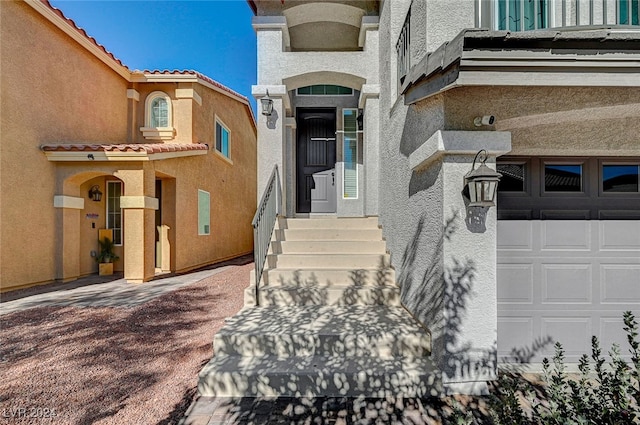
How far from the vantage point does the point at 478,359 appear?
2.73 meters

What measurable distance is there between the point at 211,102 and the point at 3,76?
5.23 meters

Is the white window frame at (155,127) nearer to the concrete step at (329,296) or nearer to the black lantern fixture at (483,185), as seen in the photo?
the concrete step at (329,296)

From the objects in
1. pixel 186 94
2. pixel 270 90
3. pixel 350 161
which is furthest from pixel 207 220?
pixel 270 90

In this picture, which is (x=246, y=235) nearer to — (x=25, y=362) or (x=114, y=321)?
(x=114, y=321)

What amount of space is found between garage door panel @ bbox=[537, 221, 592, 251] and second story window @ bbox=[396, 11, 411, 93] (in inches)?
96.8

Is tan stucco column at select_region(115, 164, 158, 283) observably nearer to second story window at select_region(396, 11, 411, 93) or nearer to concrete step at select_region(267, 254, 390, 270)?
concrete step at select_region(267, 254, 390, 270)

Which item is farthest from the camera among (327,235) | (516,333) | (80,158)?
(80,158)

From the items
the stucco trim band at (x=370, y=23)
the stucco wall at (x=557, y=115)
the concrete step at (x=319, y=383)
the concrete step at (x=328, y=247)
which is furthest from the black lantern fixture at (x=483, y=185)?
the stucco trim band at (x=370, y=23)

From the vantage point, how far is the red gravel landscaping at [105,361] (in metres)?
2.56

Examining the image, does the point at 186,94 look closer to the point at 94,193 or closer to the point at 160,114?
the point at 160,114

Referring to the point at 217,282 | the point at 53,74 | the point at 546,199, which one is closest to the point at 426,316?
the point at 546,199

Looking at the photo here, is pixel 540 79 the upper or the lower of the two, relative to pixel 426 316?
upper

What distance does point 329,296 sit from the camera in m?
4.03

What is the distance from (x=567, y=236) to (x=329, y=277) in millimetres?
2964
